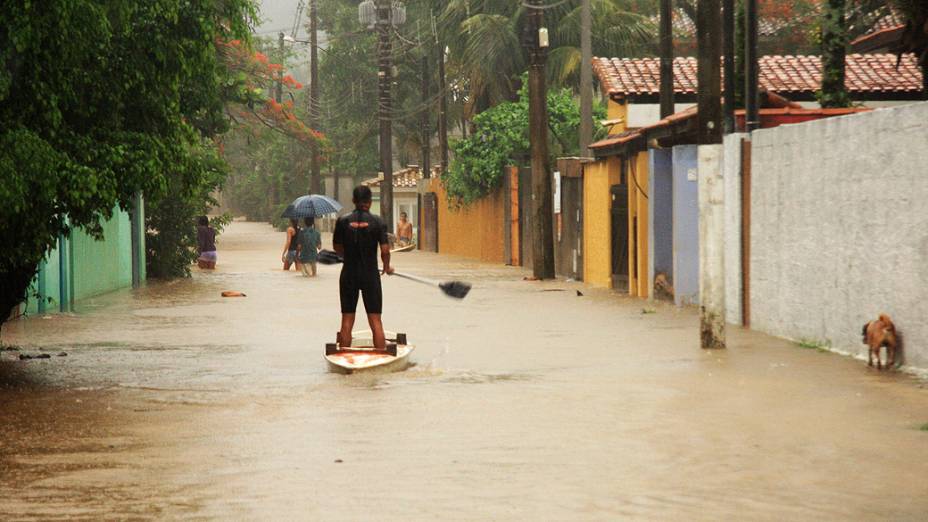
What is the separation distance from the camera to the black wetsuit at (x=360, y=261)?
16.0 metres

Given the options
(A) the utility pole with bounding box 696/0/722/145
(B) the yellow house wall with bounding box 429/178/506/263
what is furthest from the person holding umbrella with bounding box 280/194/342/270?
(A) the utility pole with bounding box 696/0/722/145

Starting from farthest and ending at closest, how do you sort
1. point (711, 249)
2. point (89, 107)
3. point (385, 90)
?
point (385, 90) < point (711, 249) < point (89, 107)

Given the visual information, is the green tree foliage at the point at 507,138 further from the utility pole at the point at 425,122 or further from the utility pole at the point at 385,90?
the utility pole at the point at 425,122

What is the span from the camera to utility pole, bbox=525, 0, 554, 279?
111 feet

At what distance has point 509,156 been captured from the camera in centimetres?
4416

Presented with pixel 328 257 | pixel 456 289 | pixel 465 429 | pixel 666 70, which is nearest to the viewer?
pixel 465 429

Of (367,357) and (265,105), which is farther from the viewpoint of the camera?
(265,105)

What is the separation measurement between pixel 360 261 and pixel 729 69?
713 centimetres

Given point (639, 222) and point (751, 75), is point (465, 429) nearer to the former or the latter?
point (751, 75)

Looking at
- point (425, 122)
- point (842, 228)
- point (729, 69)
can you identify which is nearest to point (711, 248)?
point (842, 228)

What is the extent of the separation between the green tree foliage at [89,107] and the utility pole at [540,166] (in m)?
18.7

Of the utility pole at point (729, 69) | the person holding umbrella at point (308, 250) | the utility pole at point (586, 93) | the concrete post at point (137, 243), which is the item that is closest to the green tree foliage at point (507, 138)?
the utility pole at point (586, 93)

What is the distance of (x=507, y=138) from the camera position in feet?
143

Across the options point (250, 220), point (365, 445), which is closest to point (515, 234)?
point (365, 445)
